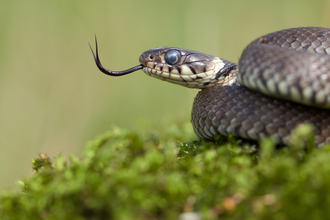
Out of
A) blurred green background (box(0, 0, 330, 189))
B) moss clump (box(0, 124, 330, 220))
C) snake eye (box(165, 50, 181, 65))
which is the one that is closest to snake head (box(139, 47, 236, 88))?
snake eye (box(165, 50, 181, 65))

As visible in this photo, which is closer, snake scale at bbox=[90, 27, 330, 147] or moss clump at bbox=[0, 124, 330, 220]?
moss clump at bbox=[0, 124, 330, 220]

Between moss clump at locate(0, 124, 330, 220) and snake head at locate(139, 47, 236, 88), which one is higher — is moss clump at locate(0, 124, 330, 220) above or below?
below

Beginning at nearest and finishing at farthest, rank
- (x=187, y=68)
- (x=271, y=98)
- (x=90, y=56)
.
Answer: (x=271, y=98) → (x=187, y=68) → (x=90, y=56)

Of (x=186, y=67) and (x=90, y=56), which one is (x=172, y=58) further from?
(x=90, y=56)

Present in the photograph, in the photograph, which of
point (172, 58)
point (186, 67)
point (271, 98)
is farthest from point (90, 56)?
point (271, 98)

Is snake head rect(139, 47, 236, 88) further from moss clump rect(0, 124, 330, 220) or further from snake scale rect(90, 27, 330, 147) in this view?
moss clump rect(0, 124, 330, 220)

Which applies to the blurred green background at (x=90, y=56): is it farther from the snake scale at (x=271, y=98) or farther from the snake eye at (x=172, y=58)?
the snake scale at (x=271, y=98)
